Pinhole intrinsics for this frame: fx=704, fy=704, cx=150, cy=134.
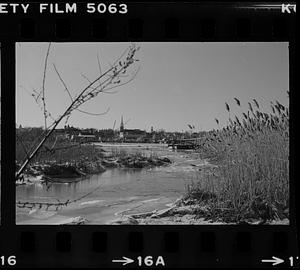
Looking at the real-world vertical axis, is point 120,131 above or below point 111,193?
above

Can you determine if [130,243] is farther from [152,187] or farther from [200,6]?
[200,6]

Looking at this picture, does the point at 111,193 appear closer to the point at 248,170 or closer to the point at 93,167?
the point at 93,167

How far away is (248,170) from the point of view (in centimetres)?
246

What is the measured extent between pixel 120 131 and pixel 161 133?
143 mm

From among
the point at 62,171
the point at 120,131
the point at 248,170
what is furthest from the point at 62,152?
the point at 248,170

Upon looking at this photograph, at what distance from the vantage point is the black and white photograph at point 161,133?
8.00ft

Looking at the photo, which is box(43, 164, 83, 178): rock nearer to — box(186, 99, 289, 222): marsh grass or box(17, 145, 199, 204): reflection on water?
box(17, 145, 199, 204): reflection on water

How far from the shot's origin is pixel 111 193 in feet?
8.03

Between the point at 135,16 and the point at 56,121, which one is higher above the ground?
the point at 135,16

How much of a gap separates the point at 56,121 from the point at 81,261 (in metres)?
0.49

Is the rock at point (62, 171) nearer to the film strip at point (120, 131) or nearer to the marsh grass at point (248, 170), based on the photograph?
the film strip at point (120, 131)

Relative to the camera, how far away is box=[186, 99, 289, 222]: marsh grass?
8.02ft

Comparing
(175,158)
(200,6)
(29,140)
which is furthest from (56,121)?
(200,6)

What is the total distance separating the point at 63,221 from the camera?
2441 millimetres
